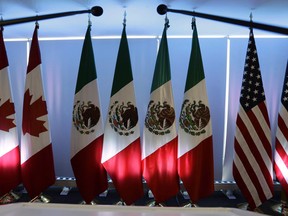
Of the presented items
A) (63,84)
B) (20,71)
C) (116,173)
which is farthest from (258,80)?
(20,71)

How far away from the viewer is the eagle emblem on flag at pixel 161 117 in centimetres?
265

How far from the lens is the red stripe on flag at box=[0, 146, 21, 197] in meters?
2.70

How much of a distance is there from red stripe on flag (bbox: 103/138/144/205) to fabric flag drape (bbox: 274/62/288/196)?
1356 millimetres

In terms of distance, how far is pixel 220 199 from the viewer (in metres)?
3.15

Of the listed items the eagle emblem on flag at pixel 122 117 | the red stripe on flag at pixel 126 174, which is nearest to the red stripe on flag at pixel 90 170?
the red stripe on flag at pixel 126 174

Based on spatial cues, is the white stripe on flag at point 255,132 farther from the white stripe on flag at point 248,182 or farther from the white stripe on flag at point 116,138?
the white stripe on flag at point 116,138

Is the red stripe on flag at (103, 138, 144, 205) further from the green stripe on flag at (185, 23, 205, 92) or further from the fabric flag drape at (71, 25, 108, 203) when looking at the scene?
the green stripe on flag at (185, 23, 205, 92)

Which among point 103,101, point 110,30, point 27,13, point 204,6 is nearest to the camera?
point 204,6

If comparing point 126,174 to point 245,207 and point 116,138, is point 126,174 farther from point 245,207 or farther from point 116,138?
point 245,207

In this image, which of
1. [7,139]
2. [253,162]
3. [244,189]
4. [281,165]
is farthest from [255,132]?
[7,139]

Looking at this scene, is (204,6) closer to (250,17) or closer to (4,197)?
(250,17)

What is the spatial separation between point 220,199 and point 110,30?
230 cm

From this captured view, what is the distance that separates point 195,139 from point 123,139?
70cm

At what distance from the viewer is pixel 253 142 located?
2650 millimetres
